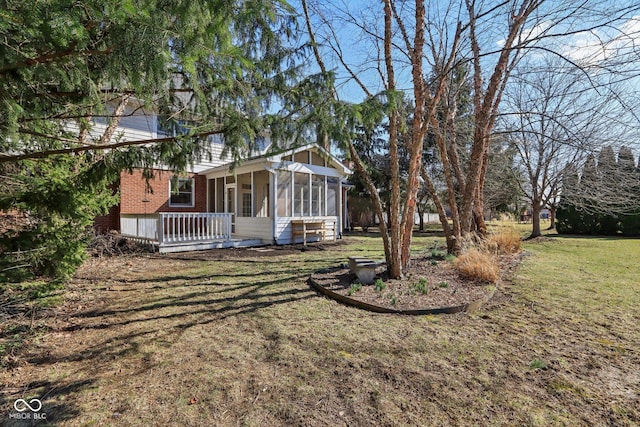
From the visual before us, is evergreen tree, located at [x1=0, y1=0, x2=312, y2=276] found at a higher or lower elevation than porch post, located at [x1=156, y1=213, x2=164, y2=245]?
higher

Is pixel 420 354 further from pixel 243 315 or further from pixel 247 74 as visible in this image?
pixel 247 74

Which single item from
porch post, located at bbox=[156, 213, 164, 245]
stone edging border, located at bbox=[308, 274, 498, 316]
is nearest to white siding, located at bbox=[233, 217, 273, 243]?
porch post, located at bbox=[156, 213, 164, 245]

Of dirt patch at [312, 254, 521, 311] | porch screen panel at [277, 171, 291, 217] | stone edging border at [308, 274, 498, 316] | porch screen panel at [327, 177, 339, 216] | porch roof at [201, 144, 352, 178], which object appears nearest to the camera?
stone edging border at [308, 274, 498, 316]

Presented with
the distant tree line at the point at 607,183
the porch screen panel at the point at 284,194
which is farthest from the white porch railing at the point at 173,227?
the distant tree line at the point at 607,183

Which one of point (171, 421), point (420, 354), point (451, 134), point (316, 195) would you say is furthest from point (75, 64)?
point (316, 195)

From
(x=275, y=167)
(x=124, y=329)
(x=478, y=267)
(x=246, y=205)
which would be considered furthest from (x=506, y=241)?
(x=246, y=205)

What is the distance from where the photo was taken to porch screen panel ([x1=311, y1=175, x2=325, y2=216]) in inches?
558

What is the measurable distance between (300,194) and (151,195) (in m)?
6.08

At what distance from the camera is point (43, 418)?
7.51ft

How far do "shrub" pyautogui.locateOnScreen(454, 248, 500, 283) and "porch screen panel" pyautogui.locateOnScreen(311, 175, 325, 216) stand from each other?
8.47 meters

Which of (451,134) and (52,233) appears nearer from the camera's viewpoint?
(52,233)

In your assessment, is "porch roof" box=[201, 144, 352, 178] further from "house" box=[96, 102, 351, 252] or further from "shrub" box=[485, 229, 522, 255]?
"shrub" box=[485, 229, 522, 255]

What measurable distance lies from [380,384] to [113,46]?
3.37 meters

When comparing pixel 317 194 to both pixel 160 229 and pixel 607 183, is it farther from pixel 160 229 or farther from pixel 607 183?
pixel 607 183
